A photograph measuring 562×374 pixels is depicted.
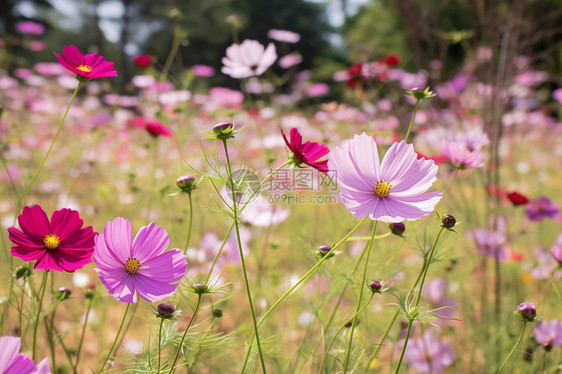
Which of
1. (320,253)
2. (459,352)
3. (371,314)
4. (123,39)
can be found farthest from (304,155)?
(123,39)

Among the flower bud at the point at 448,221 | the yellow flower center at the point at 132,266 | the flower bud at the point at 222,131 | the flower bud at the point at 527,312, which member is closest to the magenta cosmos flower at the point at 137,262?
the yellow flower center at the point at 132,266

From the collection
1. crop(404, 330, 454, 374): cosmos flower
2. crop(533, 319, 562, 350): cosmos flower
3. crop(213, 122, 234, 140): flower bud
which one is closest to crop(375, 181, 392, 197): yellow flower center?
crop(213, 122, 234, 140): flower bud

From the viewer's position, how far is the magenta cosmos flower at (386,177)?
17.7 inches

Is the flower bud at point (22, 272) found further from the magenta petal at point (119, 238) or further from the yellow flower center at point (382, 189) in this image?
the yellow flower center at point (382, 189)

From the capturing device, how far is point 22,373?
0.34 metres

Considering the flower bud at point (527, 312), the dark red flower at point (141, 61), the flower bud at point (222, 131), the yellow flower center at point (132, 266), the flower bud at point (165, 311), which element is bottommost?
the flower bud at point (527, 312)

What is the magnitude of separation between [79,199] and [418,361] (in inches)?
76.9

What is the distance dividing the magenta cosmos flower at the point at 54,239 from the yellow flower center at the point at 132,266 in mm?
37

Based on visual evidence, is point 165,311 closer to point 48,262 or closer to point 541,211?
point 48,262

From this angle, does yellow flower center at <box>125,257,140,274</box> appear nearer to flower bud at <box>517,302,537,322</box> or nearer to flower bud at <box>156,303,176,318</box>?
flower bud at <box>156,303,176,318</box>

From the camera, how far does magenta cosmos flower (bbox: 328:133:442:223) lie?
0.45 meters

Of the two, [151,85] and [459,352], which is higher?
[151,85]

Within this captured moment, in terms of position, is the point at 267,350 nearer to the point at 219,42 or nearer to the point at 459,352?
the point at 459,352

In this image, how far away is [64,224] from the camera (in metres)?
0.46
